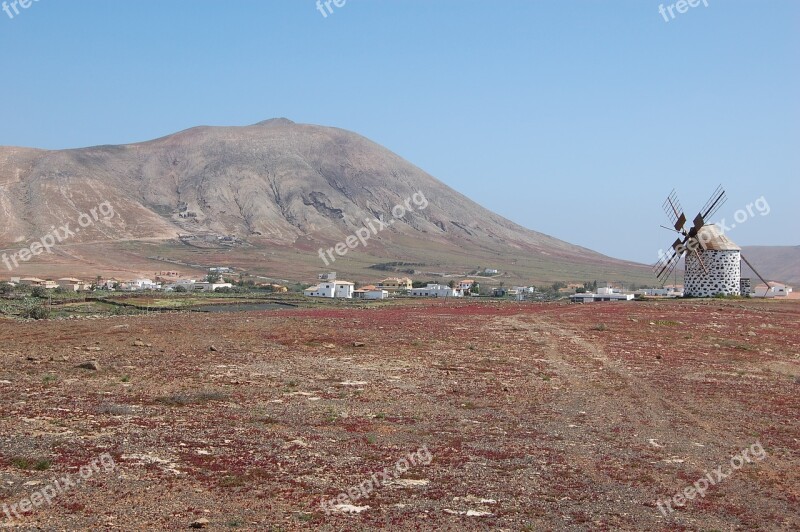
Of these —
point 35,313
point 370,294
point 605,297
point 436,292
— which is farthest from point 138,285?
point 605,297

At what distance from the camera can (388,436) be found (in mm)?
16766

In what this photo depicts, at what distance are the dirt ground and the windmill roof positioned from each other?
1478 inches

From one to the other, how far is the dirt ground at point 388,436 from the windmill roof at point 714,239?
37.5 m

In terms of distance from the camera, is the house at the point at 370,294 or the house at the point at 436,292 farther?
the house at the point at 436,292

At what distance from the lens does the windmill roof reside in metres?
68.9

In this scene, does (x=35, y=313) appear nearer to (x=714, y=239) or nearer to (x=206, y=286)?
(x=714, y=239)

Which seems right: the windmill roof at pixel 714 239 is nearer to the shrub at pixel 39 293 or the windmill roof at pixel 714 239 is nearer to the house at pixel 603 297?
the house at pixel 603 297

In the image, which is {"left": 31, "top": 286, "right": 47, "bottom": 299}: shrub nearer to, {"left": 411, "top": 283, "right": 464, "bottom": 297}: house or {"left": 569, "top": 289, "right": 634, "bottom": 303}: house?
{"left": 411, "top": 283, "right": 464, "bottom": 297}: house

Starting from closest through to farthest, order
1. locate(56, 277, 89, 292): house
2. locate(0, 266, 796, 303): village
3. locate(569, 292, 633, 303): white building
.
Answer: locate(569, 292, 633, 303): white building → locate(0, 266, 796, 303): village → locate(56, 277, 89, 292): house

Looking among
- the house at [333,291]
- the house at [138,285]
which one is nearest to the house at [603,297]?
the house at [333,291]

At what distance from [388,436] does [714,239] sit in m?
60.2

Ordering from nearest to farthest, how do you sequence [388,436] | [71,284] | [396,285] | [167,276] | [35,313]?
[388,436], [35,313], [71,284], [396,285], [167,276]

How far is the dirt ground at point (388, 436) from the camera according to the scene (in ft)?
39.2

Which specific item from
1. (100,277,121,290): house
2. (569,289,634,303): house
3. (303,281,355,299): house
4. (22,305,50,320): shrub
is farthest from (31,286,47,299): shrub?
(569,289,634,303): house
